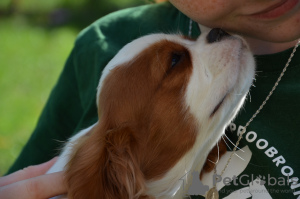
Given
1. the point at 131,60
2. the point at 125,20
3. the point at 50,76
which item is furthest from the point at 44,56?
the point at 131,60

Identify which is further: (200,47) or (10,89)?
(10,89)

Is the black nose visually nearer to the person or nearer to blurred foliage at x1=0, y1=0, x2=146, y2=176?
the person

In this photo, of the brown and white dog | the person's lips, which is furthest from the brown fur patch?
the person's lips

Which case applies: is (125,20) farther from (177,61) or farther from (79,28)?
(79,28)

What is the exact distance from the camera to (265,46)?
2129 millimetres

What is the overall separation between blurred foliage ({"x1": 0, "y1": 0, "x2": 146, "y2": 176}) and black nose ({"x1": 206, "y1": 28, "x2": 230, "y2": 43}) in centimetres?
227

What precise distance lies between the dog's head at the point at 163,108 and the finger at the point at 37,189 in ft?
0.26

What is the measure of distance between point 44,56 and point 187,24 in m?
3.10

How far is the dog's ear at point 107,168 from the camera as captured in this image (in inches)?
69.6

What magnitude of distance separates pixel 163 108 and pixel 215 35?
36 centimetres

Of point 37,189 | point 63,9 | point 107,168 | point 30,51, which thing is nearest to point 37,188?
point 37,189

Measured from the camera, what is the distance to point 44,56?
17.0 feet

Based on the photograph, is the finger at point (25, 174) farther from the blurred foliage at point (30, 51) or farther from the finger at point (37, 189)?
the blurred foliage at point (30, 51)

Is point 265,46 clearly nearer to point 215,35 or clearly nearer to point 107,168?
point 215,35
